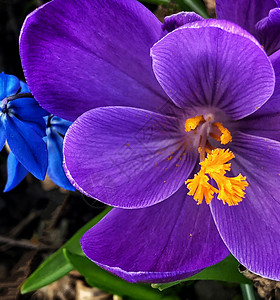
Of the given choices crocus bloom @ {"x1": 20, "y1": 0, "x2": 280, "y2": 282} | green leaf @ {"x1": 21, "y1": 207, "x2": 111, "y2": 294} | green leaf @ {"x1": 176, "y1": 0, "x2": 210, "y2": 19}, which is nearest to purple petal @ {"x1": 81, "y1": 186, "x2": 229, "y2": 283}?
crocus bloom @ {"x1": 20, "y1": 0, "x2": 280, "y2": 282}

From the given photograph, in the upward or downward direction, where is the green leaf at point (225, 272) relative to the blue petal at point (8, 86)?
downward

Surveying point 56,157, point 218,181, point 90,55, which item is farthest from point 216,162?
point 56,157

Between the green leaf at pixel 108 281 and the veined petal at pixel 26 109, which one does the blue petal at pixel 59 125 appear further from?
the green leaf at pixel 108 281

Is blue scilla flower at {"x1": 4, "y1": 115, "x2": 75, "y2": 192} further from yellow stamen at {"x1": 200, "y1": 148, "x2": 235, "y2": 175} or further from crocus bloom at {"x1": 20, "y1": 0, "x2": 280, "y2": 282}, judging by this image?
yellow stamen at {"x1": 200, "y1": 148, "x2": 235, "y2": 175}

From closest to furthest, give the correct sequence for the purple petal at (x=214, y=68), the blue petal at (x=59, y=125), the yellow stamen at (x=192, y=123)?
1. the purple petal at (x=214, y=68)
2. the yellow stamen at (x=192, y=123)
3. the blue petal at (x=59, y=125)

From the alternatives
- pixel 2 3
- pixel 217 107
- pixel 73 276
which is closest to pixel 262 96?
pixel 217 107

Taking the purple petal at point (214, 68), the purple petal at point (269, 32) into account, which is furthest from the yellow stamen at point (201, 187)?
the purple petal at point (269, 32)
